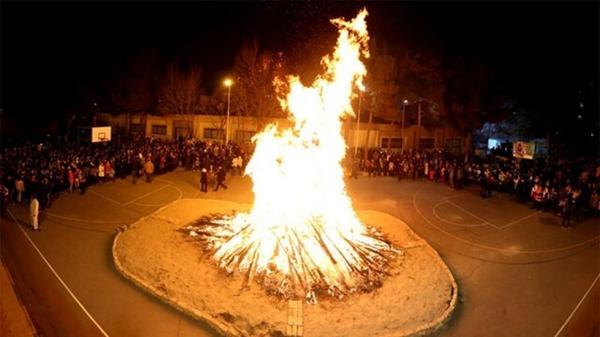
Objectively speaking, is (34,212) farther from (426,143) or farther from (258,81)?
(426,143)

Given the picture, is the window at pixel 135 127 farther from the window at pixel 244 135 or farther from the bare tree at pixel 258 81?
the bare tree at pixel 258 81

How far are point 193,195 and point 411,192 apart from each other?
12.4 meters

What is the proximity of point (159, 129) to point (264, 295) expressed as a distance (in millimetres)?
36636

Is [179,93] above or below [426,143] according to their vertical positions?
above

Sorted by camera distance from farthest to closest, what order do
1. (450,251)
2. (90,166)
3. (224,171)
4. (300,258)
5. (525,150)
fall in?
(525,150) → (224,171) → (90,166) → (450,251) → (300,258)

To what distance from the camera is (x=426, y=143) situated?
138 ft

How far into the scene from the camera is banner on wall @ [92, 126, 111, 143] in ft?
88.6

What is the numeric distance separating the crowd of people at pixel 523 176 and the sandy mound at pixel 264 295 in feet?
30.1

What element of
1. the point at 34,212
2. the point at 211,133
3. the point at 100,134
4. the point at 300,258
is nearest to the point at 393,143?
the point at 211,133

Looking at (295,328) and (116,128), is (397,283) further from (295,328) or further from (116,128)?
(116,128)

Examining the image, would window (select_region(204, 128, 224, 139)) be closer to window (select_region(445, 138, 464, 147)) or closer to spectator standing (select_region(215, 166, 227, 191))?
spectator standing (select_region(215, 166, 227, 191))

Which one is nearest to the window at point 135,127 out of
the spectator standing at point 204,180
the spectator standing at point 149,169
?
the spectator standing at point 149,169

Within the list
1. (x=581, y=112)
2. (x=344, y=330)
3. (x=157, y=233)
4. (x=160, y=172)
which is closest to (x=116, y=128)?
(x=160, y=172)

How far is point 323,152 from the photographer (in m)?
17.5
